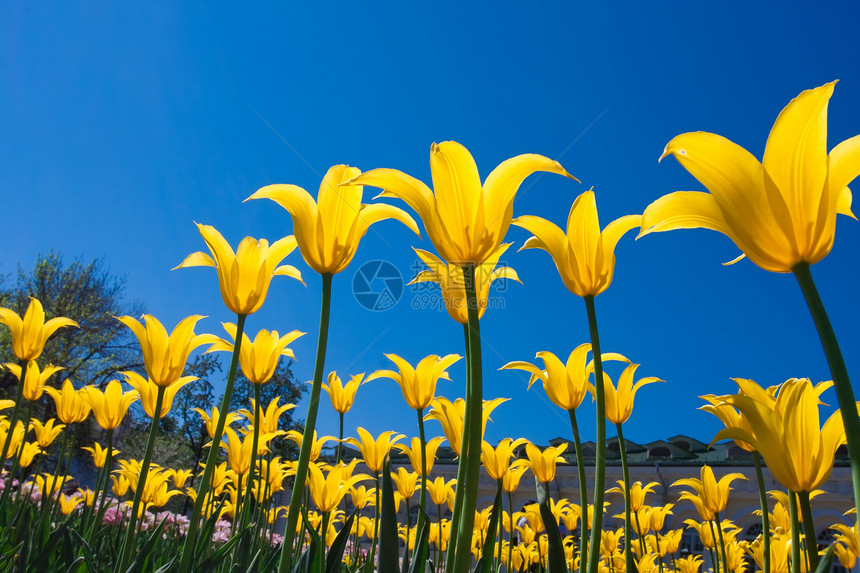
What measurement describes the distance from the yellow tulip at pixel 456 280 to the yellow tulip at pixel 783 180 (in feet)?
2.45

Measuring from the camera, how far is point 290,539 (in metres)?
1.47

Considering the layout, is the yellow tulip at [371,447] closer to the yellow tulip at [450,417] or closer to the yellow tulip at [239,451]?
the yellow tulip at [239,451]

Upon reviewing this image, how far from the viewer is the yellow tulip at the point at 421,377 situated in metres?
3.07

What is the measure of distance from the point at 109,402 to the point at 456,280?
3283 millimetres

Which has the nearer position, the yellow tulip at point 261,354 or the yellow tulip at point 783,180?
the yellow tulip at point 783,180

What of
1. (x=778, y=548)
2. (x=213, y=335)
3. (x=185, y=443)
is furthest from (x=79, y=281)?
(x=778, y=548)

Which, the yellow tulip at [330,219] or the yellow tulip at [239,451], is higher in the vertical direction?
the yellow tulip at [330,219]

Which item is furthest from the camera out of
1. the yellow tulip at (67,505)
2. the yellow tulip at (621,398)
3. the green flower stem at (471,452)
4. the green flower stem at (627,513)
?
the yellow tulip at (67,505)

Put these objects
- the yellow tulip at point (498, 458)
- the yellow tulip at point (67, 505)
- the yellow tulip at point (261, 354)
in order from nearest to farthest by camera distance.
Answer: the yellow tulip at point (261, 354), the yellow tulip at point (498, 458), the yellow tulip at point (67, 505)

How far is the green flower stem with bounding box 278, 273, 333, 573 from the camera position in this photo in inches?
57.7

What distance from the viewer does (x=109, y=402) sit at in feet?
12.9

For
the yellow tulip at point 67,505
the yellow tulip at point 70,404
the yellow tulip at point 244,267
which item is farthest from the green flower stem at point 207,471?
the yellow tulip at point 67,505

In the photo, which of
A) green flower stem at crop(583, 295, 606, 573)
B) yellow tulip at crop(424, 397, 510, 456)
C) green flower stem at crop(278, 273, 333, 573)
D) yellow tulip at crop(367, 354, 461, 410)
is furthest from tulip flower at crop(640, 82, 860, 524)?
yellow tulip at crop(367, 354, 461, 410)

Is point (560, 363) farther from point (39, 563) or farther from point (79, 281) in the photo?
point (79, 281)
